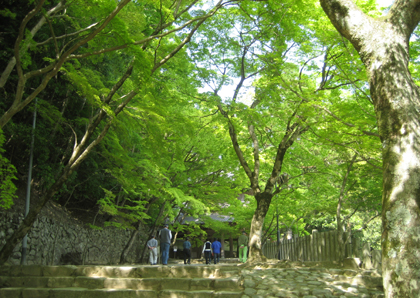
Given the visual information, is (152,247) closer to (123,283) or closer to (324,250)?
(123,283)

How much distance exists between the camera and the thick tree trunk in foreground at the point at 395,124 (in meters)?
3.25

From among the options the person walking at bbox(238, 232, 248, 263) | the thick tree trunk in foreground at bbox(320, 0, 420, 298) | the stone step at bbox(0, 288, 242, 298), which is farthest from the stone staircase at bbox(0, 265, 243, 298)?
the person walking at bbox(238, 232, 248, 263)

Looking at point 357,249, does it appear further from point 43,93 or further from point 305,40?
point 43,93

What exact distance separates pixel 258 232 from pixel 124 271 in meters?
5.13

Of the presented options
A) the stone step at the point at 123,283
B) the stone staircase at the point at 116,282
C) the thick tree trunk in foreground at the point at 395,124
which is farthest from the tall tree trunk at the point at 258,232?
the thick tree trunk in foreground at the point at 395,124

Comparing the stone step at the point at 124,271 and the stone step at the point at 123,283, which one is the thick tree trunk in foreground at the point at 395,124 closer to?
the stone step at the point at 123,283

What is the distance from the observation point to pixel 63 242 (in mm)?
12969

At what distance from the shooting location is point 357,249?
9.17 metres

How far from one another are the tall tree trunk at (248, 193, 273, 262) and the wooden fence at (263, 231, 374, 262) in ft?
5.62

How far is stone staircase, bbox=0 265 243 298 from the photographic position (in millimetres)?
6531

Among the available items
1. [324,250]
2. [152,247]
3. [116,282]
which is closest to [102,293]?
[116,282]

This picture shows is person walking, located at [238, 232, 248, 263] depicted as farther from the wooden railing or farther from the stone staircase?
the stone staircase

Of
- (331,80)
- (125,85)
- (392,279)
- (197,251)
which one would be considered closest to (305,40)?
(331,80)

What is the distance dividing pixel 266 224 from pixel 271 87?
12.4m
